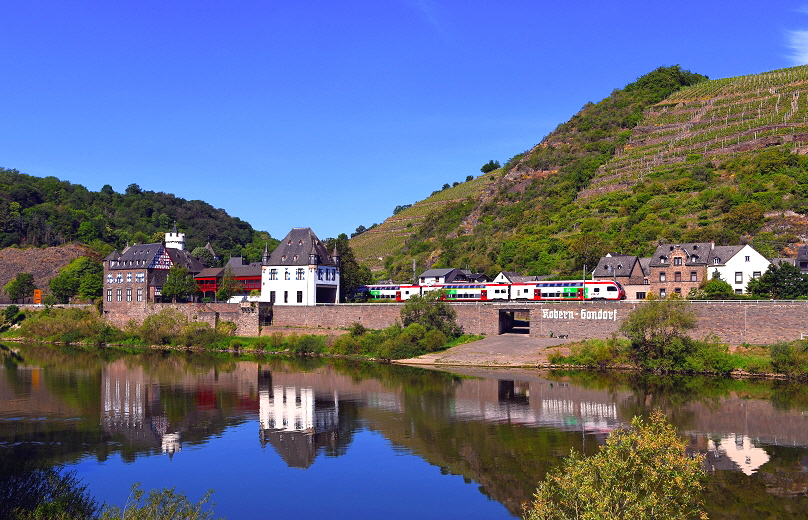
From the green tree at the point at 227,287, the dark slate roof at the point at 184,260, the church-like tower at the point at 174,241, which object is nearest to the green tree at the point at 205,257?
the church-like tower at the point at 174,241

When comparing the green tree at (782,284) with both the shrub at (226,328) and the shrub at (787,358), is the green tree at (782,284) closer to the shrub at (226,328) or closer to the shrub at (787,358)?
the shrub at (787,358)

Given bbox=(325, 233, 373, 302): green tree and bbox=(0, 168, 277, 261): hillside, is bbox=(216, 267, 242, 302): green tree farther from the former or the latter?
bbox=(0, 168, 277, 261): hillside

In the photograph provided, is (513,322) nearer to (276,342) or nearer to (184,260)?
(276,342)

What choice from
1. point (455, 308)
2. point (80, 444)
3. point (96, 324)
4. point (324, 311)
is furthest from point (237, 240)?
point (80, 444)

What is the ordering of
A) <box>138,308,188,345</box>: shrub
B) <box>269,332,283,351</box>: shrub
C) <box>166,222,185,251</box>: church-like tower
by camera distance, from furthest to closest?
<box>166,222,185,251</box>: church-like tower < <box>138,308,188,345</box>: shrub < <box>269,332,283,351</box>: shrub

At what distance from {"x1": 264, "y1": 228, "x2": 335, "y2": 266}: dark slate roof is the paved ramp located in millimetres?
20047

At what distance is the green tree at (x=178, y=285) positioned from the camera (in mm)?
78750

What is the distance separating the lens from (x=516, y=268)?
89.8m

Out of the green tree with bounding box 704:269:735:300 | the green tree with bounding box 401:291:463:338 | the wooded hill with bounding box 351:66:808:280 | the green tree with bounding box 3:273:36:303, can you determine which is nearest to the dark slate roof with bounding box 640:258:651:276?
the wooded hill with bounding box 351:66:808:280

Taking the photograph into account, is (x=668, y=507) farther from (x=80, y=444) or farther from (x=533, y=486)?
(x=80, y=444)

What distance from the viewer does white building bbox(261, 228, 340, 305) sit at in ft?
245

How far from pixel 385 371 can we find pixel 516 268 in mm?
39020

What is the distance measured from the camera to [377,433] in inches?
1347

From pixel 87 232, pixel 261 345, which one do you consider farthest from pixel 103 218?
pixel 261 345
